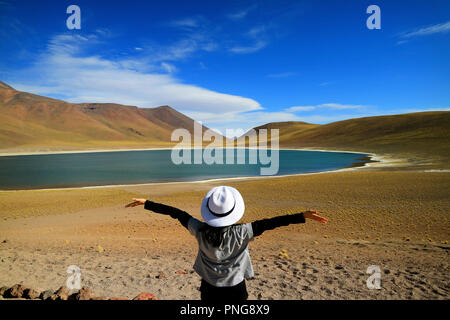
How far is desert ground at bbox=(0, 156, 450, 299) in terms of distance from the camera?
4.90 m

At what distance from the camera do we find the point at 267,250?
282 inches

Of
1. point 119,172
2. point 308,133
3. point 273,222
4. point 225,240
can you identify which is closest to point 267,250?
point 273,222

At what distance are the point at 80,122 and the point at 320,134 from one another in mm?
152401

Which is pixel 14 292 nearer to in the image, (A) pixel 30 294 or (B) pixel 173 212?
(A) pixel 30 294

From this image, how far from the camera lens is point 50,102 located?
199 m

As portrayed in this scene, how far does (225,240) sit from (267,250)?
17.7 ft

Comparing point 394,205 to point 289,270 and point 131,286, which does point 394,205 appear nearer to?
point 289,270

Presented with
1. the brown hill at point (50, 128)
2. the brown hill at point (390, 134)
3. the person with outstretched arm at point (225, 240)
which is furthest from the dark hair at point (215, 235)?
the brown hill at point (50, 128)

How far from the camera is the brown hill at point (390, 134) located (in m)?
67.6

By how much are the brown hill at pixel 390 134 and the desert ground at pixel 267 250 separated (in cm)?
5512

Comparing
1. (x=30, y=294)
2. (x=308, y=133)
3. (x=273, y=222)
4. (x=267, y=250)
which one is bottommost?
(x=267, y=250)

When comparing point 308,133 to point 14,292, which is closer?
point 14,292

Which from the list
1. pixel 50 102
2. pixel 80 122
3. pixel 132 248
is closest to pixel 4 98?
pixel 50 102

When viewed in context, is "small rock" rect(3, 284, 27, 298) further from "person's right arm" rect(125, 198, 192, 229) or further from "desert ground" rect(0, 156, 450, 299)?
"person's right arm" rect(125, 198, 192, 229)
